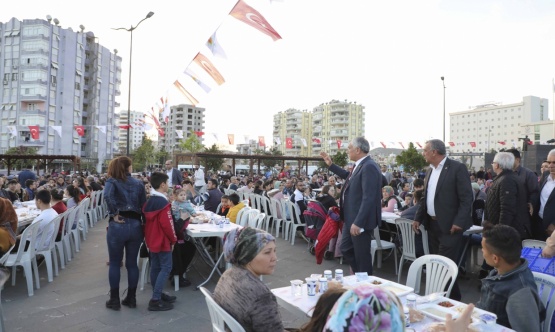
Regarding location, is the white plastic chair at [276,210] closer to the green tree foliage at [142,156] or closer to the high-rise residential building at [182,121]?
the green tree foliage at [142,156]

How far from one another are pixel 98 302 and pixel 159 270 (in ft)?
2.58

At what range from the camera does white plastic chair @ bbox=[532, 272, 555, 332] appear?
2559 mm

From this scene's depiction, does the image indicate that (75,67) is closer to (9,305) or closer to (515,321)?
(9,305)


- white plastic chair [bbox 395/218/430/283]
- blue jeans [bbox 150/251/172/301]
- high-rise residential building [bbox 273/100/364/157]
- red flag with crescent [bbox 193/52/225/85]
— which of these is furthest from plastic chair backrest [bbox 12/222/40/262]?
high-rise residential building [bbox 273/100/364/157]

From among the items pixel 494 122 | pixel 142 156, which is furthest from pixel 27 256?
pixel 494 122

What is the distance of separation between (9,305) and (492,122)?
438ft

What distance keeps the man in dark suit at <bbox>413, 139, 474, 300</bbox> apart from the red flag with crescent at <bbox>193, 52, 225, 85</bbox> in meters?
7.25

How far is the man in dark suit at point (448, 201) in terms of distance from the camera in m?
4.05

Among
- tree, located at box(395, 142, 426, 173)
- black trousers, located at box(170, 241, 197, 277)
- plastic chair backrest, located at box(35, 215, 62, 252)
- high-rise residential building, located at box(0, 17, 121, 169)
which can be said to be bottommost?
black trousers, located at box(170, 241, 197, 277)

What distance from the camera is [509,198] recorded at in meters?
4.42

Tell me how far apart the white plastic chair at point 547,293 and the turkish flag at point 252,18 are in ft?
22.5

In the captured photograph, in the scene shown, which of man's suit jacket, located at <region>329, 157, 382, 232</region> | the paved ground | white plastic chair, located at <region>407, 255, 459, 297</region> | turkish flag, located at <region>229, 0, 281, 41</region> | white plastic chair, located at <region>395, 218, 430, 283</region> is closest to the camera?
white plastic chair, located at <region>407, 255, 459, 297</region>

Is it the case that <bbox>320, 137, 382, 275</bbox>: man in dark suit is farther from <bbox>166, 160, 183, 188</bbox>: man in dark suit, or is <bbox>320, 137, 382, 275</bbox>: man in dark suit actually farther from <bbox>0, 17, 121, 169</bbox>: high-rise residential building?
<bbox>0, 17, 121, 169</bbox>: high-rise residential building

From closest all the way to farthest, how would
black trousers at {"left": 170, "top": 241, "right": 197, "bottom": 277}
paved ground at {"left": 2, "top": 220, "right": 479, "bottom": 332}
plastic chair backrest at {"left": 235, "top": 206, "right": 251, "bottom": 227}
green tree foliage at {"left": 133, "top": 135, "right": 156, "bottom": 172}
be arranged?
paved ground at {"left": 2, "top": 220, "right": 479, "bottom": 332}, black trousers at {"left": 170, "top": 241, "right": 197, "bottom": 277}, plastic chair backrest at {"left": 235, "top": 206, "right": 251, "bottom": 227}, green tree foliage at {"left": 133, "top": 135, "right": 156, "bottom": 172}
